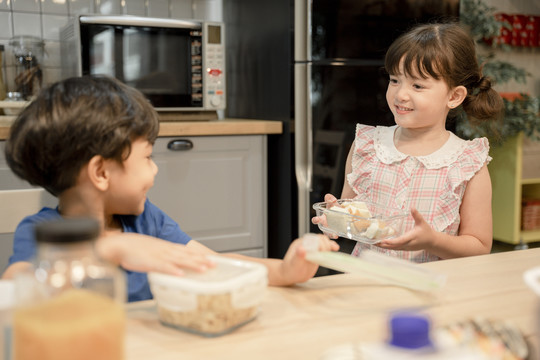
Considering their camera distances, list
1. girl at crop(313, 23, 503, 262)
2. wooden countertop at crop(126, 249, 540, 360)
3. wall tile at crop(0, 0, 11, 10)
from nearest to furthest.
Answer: wooden countertop at crop(126, 249, 540, 360)
girl at crop(313, 23, 503, 262)
wall tile at crop(0, 0, 11, 10)

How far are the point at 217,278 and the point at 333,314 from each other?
16 centimetres

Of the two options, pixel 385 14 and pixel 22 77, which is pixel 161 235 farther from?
pixel 385 14

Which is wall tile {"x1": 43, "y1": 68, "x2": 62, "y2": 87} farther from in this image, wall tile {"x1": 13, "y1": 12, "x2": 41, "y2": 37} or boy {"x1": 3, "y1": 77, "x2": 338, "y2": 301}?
boy {"x1": 3, "y1": 77, "x2": 338, "y2": 301}

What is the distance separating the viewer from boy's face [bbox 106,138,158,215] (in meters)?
A: 0.96

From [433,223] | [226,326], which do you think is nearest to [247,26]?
[433,223]

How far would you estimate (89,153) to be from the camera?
94 centimetres

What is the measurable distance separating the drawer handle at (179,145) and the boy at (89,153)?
120 cm

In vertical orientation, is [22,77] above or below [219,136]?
above

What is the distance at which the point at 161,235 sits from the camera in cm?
111

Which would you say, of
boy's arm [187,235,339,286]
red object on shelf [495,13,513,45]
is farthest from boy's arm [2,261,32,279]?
red object on shelf [495,13,513,45]

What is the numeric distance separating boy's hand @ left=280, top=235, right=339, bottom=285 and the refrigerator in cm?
157

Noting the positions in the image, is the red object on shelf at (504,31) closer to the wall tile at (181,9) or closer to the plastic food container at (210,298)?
the wall tile at (181,9)

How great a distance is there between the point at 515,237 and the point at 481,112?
187 centimetres

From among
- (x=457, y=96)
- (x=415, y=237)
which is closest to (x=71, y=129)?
(x=415, y=237)
